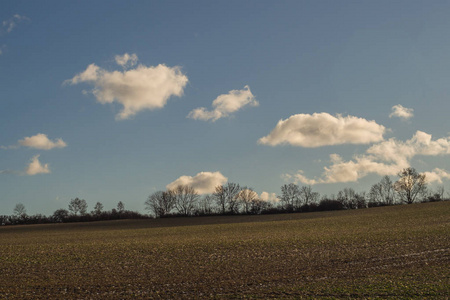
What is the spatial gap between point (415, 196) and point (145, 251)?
125 m

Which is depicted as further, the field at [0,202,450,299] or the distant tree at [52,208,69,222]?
the distant tree at [52,208,69,222]

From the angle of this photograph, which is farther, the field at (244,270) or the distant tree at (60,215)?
the distant tree at (60,215)

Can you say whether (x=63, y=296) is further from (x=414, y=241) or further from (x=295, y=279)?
(x=414, y=241)

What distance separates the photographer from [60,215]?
135625 millimetres

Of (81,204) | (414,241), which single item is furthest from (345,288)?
(81,204)

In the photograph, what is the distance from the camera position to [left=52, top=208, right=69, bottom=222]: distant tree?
129800 mm

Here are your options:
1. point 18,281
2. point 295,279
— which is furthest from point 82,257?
point 295,279

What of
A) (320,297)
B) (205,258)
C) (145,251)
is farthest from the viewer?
(145,251)

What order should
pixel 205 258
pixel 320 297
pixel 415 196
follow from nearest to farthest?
1. pixel 320 297
2. pixel 205 258
3. pixel 415 196

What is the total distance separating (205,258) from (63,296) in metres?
11.0

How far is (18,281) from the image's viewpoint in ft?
70.0

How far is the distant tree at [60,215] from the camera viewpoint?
129800 mm

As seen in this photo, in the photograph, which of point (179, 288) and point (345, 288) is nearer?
point (345, 288)

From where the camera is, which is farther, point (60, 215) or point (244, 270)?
point (60, 215)
